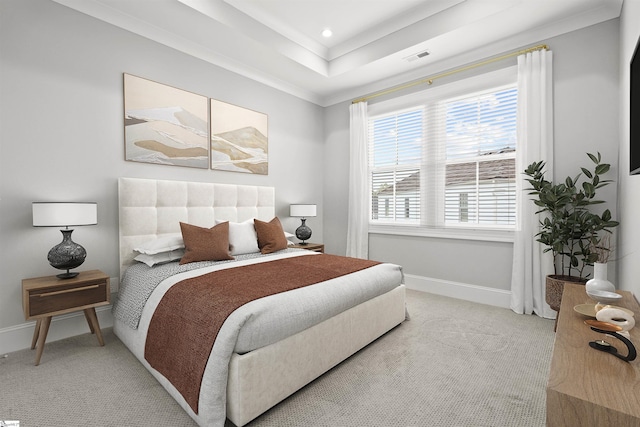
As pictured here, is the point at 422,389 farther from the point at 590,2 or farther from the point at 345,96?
the point at 345,96

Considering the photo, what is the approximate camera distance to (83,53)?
2666mm

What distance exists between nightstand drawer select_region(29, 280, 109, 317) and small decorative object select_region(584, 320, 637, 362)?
303 cm

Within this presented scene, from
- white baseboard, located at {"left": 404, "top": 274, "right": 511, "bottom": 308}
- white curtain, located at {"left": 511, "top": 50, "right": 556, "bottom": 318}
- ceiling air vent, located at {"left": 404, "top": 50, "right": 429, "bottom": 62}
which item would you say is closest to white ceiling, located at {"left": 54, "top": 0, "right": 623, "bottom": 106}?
ceiling air vent, located at {"left": 404, "top": 50, "right": 429, "bottom": 62}

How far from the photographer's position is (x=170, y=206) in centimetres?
314

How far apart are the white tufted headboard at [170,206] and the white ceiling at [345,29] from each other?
1.50 metres

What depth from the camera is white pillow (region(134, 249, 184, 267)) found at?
2676 mm

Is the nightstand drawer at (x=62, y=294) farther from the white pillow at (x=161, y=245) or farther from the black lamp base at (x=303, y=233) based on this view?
the black lamp base at (x=303, y=233)

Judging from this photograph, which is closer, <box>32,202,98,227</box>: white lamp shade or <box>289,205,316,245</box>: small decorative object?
<box>32,202,98,227</box>: white lamp shade

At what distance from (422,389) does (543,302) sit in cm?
202

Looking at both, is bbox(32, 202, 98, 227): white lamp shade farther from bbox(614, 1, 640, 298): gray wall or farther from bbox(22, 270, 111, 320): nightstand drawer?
bbox(614, 1, 640, 298): gray wall

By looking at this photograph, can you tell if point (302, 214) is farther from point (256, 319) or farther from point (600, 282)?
point (600, 282)

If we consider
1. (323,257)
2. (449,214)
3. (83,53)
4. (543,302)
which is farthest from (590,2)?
(83,53)

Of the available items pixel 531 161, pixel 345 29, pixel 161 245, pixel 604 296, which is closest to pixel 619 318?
pixel 604 296

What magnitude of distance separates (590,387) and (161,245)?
289 centimetres
